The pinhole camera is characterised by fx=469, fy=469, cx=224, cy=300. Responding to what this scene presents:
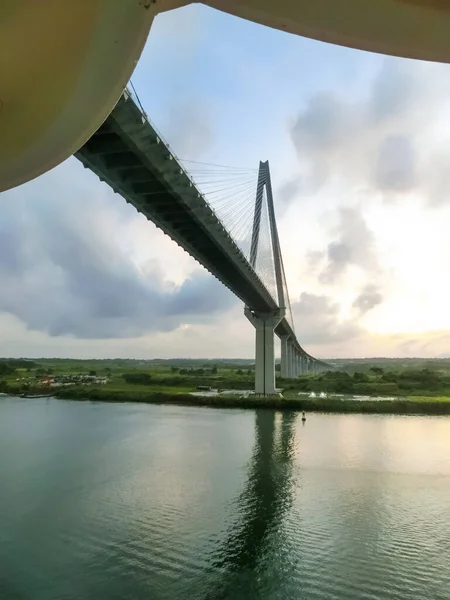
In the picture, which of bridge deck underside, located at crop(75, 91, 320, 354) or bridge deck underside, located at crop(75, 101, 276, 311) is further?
bridge deck underside, located at crop(75, 101, 276, 311)

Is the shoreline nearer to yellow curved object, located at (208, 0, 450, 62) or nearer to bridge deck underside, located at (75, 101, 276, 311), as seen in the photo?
bridge deck underside, located at (75, 101, 276, 311)

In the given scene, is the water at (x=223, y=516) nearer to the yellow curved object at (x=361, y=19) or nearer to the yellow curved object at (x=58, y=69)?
the yellow curved object at (x=58, y=69)

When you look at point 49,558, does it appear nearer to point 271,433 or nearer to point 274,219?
point 271,433

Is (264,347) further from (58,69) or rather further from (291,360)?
(58,69)

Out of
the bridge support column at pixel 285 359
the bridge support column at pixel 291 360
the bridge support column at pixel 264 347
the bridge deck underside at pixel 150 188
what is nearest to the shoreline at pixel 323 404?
the bridge support column at pixel 264 347

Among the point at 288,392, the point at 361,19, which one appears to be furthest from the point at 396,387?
the point at 361,19

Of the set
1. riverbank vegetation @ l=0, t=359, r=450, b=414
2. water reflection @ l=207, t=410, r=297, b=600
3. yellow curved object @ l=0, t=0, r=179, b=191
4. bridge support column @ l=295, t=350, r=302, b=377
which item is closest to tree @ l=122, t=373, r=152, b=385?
riverbank vegetation @ l=0, t=359, r=450, b=414

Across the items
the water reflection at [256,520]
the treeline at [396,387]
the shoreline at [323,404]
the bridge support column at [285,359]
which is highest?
the bridge support column at [285,359]
